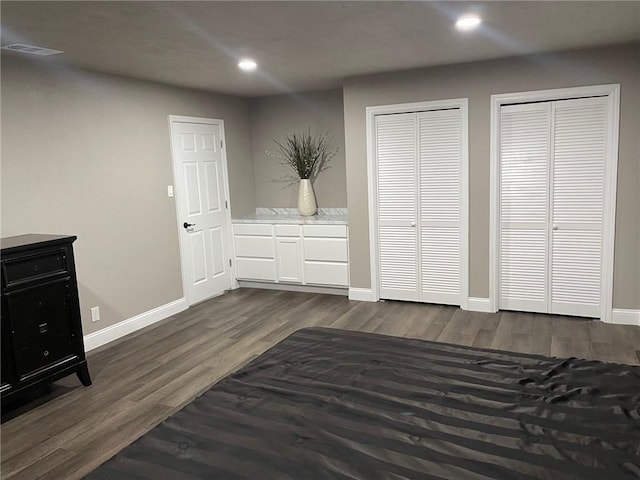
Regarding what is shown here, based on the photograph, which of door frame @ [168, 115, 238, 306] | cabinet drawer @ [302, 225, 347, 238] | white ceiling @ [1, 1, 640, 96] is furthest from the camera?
cabinet drawer @ [302, 225, 347, 238]

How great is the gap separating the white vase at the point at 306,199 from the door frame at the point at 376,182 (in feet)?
3.27

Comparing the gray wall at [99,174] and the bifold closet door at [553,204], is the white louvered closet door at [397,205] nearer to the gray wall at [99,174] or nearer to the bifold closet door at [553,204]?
the bifold closet door at [553,204]

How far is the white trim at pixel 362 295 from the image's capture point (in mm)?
5246

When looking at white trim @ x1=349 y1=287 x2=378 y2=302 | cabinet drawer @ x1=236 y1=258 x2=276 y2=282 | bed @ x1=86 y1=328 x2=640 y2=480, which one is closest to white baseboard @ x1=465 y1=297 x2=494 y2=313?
white trim @ x1=349 y1=287 x2=378 y2=302

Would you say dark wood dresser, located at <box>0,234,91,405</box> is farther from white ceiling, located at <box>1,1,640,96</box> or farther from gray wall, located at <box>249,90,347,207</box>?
gray wall, located at <box>249,90,347,207</box>

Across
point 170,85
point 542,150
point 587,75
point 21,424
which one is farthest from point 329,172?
point 21,424

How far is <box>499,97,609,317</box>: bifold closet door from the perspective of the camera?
420 centimetres

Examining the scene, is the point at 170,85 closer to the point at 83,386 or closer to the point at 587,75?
the point at 83,386

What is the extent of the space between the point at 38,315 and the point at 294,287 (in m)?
3.12

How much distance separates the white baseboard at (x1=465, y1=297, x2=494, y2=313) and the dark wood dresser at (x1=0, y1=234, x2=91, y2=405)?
341 centimetres

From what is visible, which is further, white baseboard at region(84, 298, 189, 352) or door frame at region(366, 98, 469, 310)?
door frame at region(366, 98, 469, 310)

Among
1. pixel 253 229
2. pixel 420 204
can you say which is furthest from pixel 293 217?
pixel 420 204

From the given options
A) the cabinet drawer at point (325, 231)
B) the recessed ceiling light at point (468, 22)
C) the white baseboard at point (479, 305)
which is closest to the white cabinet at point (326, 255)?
the cabinet drawer at point (325, 231)

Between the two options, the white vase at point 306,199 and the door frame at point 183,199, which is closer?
the door frame at point 183,199
